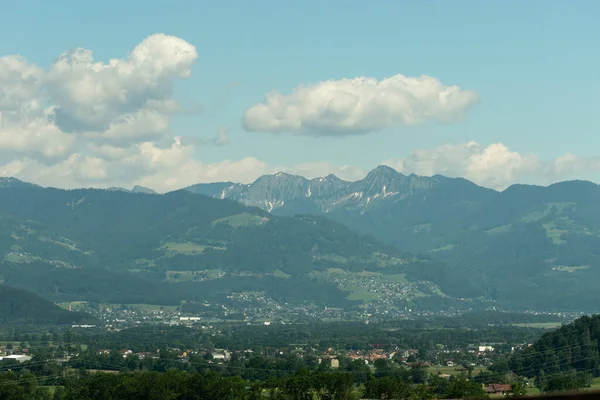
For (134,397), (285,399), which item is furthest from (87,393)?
(285,399)

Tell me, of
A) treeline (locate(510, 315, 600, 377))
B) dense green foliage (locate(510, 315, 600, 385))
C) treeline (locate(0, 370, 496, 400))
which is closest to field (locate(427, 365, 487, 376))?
treeline (locate(510, 315, 600, 377))

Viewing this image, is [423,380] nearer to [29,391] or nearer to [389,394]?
[389,394]

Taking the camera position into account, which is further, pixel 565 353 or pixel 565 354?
pixel 565 353

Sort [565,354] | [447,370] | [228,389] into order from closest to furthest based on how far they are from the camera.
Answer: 1. [228,389]
2. [565,354]
3. [447,370]

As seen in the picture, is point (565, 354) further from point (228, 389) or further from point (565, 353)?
point (228, 389)

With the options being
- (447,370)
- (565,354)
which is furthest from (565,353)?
(447,370)

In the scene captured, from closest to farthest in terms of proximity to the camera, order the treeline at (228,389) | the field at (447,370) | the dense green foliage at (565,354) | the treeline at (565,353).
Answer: the treeline at (228,389) → the dense green foliage at (565,354) → the treeline at (565,353) → the field at (447,370)

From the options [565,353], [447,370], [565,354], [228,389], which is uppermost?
[565,353]

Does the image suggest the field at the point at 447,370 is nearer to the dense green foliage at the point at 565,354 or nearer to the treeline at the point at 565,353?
the treeline at the point at 565,353

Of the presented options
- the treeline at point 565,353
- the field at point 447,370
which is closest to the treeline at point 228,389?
the treeline at point 565,353

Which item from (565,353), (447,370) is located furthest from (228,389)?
(447,370)

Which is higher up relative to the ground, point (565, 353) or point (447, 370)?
point (565, 353)

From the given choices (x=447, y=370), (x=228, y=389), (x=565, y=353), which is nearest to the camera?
(x=228, y=389)

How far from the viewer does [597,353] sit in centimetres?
16012
